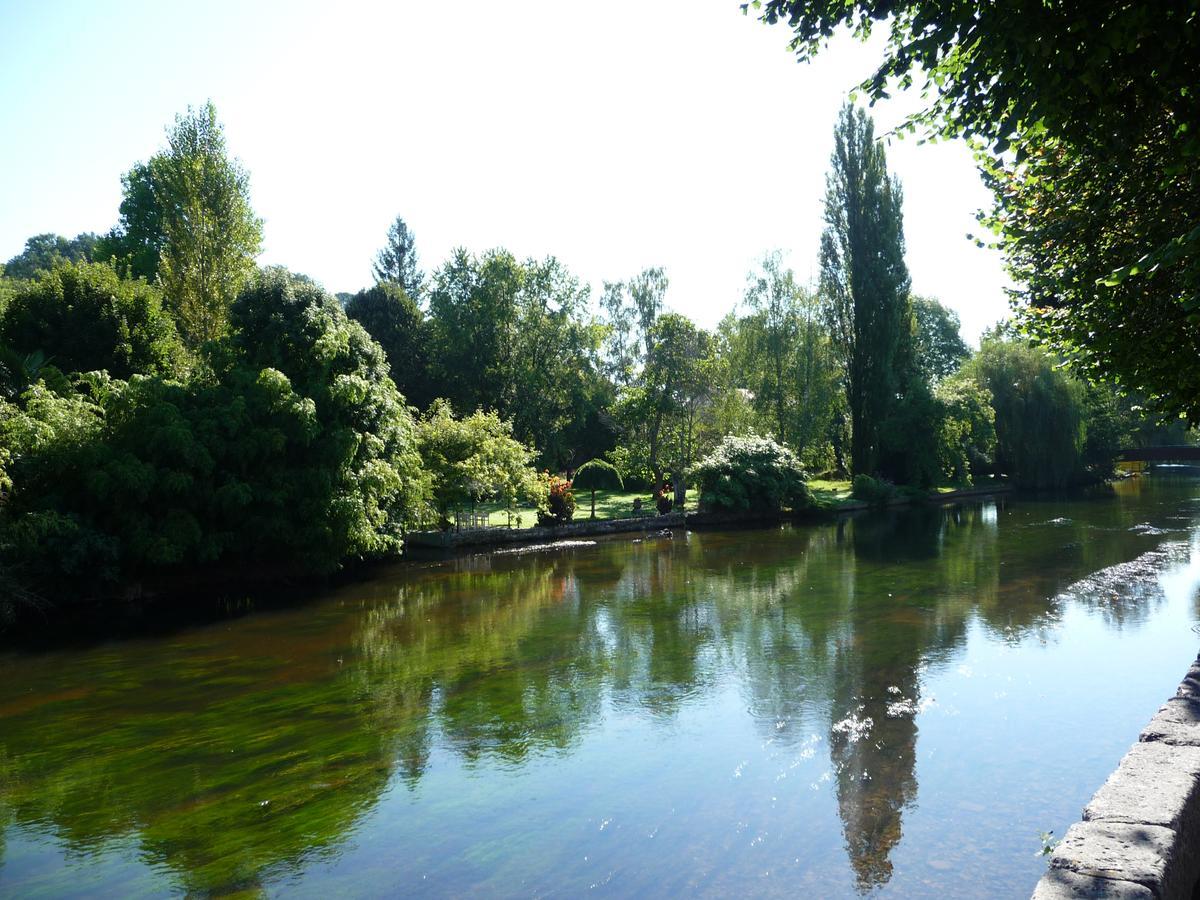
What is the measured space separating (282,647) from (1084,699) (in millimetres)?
12224

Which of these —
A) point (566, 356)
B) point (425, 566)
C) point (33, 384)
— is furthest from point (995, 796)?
point (566, 356)

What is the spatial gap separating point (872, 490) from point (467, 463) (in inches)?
831

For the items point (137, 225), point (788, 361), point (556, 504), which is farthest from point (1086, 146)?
point (137, 225)

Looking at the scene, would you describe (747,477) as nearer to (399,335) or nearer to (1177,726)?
(399,335)

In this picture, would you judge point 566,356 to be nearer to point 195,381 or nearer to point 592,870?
point 195,381

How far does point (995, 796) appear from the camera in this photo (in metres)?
7.54

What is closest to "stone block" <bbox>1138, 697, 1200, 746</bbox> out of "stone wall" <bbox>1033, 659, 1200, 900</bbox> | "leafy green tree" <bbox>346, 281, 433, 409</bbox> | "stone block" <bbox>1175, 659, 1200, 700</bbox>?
"stone wall" <bbox>1033, 659, 1200, 900</bbox>

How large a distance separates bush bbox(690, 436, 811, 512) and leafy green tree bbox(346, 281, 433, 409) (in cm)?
1731

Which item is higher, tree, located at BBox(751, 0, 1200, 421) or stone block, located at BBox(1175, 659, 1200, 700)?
tree, located at BBox(751, 0, 1200, 421)

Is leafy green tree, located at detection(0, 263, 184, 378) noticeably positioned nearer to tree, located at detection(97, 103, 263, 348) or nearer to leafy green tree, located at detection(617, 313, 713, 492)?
tree, located at detection(97, 103, 263, 348)

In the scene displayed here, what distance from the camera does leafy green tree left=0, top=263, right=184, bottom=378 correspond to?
75.6 ft

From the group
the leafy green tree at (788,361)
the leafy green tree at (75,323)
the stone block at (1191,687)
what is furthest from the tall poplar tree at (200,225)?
the stone block at (1191,687)

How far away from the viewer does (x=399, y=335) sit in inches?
1754

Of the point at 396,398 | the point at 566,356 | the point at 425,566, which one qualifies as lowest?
the point at 425,566
